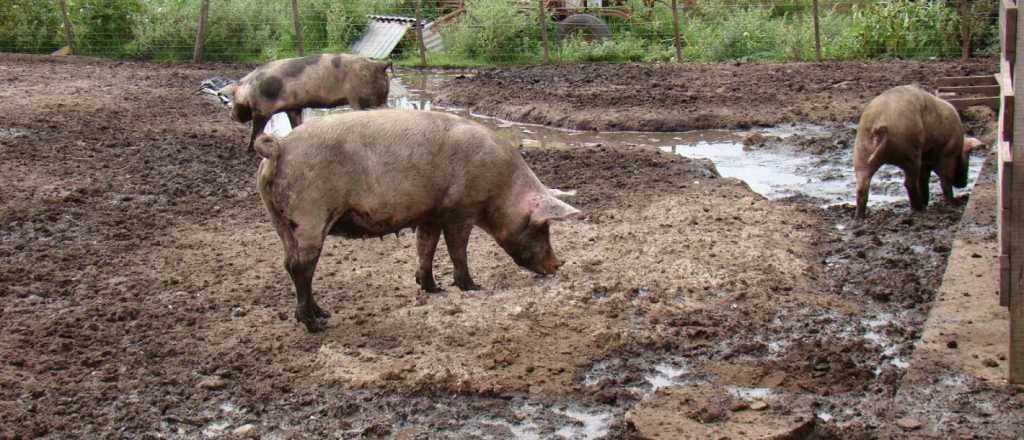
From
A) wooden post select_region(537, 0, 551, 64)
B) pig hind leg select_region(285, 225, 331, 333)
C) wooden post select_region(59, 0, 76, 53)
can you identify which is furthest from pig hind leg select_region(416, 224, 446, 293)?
wooden post select_region(59, 0, 76, 53)

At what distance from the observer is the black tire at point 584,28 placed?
21.0 metres

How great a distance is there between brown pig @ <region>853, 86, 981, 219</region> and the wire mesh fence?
9441 millimetres

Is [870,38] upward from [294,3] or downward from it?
downward

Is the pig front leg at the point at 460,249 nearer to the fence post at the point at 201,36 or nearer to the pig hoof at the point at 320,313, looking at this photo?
the pig hoof at the point at 320,313

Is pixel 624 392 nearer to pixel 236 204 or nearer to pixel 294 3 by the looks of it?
pixel 236 204

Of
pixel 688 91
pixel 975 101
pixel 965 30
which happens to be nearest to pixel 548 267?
pixel 975 101

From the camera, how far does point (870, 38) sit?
1833 centimetres

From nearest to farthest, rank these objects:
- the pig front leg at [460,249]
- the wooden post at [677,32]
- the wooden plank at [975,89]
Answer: the pig front leg at [460,249] < the wooden plank at [975,89] < the wooden post at [677,32]

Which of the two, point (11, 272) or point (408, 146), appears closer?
point (408, 146)

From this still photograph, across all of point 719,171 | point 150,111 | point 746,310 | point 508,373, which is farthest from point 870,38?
point 508,373

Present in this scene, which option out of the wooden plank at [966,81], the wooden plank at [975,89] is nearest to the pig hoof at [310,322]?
the wooden plank at [975,89]

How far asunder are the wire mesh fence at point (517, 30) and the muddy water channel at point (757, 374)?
34.5ft

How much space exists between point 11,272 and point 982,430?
6.03 metres

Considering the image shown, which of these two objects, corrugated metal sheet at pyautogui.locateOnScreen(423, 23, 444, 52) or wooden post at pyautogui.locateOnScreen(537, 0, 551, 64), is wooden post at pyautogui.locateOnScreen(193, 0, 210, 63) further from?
wooden post at pyautogui.locateOnScreen(537, 0, 551, 64)
